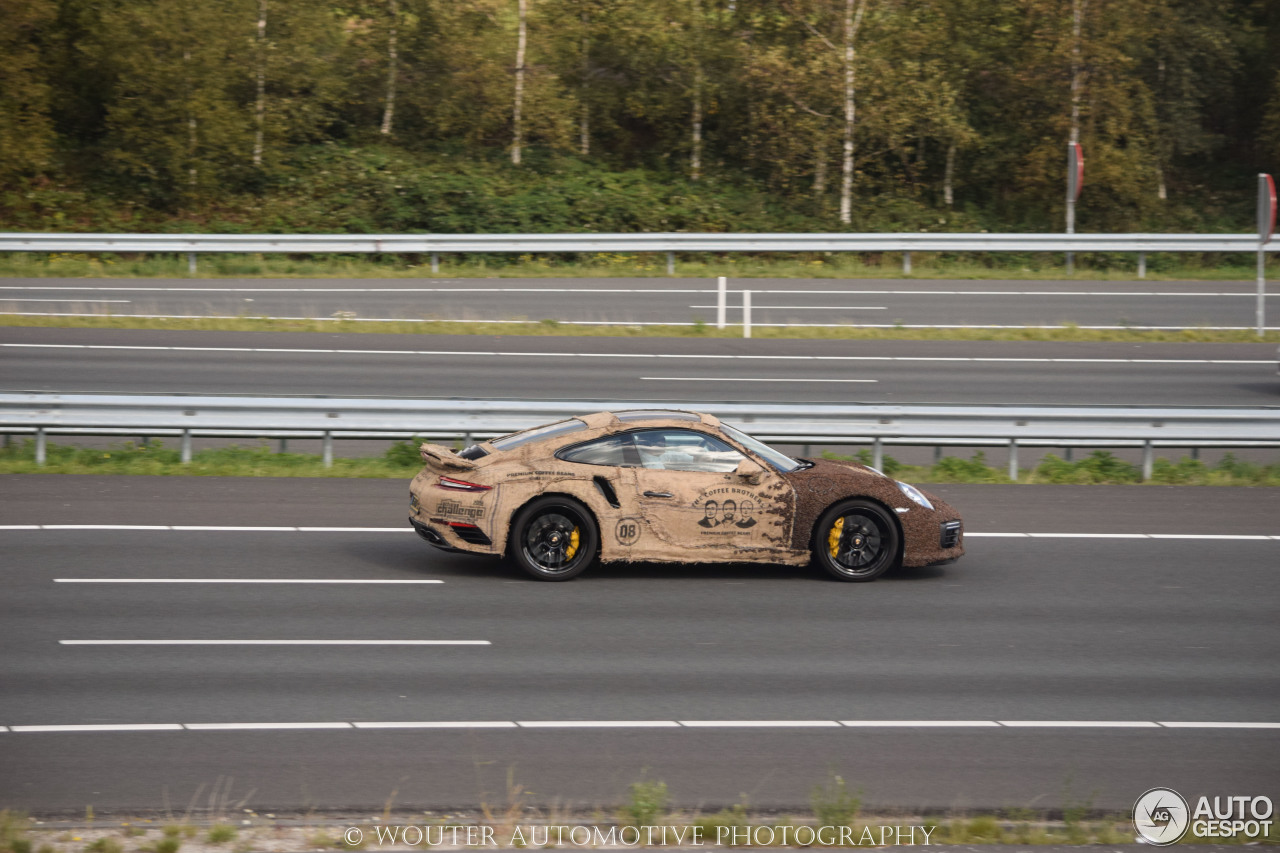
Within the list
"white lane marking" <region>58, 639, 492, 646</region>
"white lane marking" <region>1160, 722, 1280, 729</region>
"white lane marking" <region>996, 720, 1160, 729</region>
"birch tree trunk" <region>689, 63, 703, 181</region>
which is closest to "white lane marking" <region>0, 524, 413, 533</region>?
"white lane marking" <region>58, 639, 492, 646</region>

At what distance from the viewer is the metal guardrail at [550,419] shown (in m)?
15.0

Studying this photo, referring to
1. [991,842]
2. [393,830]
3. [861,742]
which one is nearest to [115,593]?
[393,830]

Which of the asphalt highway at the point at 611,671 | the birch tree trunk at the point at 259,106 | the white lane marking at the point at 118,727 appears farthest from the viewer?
the birch tree trunk at the point at 259,106

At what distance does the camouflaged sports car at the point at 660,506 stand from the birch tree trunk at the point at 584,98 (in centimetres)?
2685

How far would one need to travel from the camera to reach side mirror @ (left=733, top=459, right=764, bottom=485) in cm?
1031

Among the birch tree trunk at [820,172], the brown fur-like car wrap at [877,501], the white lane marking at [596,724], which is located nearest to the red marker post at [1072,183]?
the birch tree trunk at [820,172]

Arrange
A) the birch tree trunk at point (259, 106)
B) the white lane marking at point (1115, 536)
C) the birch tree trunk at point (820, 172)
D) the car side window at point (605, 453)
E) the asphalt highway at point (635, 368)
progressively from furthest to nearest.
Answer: the birch tree trunk at point (820, 172), the birch tree trunk at point (259, 106), the asphalt highway at point (635, 368), the white lane marking at point (1115, 536), the car side window at point (605, 453)

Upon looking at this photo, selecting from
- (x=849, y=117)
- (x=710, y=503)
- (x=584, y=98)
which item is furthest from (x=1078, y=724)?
(x=584, y=98)

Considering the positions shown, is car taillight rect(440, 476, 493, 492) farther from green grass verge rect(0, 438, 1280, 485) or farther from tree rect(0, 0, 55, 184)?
tree rect(0, 0, 55, 184)

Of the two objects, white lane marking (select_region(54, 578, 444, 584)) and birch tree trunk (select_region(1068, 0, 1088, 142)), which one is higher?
birch tree trunk (select_region(1068, 0, 1088, 142))

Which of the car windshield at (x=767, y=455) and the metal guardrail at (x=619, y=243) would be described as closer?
the car windshield at (x=767, y=455)

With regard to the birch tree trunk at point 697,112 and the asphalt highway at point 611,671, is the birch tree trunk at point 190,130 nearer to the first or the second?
the birch tree trunk at point 697,112

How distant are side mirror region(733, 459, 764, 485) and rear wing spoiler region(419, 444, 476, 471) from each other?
205 centimetres

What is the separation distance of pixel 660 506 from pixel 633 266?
20.9 m
